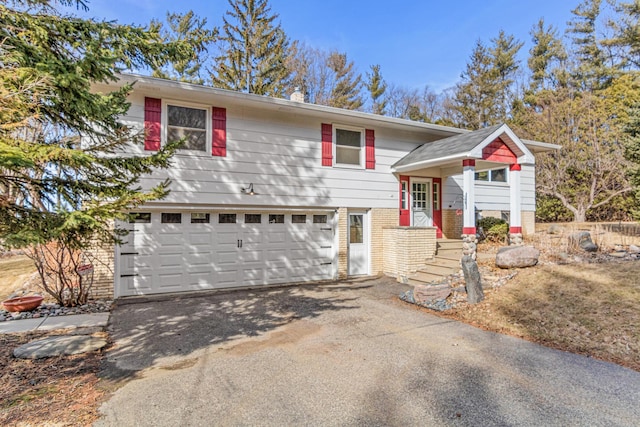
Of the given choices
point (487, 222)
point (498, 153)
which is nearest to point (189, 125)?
point (498, 153)

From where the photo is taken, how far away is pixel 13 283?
9.86 metres

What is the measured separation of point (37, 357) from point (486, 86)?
27.9m

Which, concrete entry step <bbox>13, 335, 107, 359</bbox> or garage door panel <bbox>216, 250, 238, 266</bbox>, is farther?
garage door panel <bbox>216, 250, 238, 266</bbox>

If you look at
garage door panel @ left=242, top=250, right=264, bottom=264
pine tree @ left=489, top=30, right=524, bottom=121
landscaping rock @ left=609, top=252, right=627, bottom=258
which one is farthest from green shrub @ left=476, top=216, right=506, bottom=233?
pine tree @ left=489, top=30, right=524, bottom=121

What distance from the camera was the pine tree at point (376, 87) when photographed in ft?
84.8

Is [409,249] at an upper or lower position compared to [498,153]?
lower

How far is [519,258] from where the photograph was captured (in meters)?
7.82

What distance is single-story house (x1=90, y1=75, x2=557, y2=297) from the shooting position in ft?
26.7

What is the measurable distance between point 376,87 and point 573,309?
23024 millimetres

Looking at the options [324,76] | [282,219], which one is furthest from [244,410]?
[324,76]

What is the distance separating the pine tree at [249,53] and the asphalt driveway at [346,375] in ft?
50.0

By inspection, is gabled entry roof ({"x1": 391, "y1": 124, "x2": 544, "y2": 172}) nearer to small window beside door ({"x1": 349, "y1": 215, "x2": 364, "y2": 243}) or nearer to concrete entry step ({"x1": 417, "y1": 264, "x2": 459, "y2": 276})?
small window beside door ({"x1": 349, "y1": 215, "x2": 364, "y2": 243})

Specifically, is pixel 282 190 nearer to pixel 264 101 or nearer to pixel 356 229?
pixel 264 101

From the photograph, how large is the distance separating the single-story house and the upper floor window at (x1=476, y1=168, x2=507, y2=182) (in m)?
2.08
